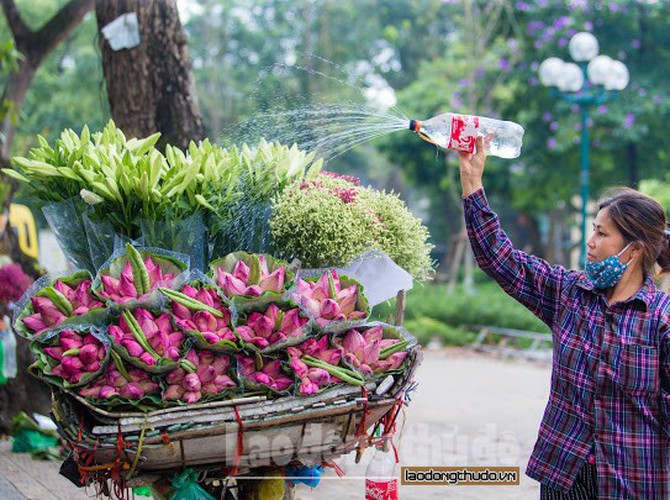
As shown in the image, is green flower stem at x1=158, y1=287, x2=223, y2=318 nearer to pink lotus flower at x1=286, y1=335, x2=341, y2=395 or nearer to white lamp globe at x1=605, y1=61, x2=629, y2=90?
pink lotus flower at x1=286, y1=335, x2=341, y2=395

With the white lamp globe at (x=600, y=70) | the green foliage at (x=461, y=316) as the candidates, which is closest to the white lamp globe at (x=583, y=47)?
the white lamp globe at (x=600, y=70)

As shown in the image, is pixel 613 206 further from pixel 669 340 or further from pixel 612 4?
pixel 612 4

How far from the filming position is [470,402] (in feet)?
30.3

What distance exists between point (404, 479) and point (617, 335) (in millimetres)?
1153

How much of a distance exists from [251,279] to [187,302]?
224mm

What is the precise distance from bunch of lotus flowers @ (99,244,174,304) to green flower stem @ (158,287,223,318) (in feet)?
0.20

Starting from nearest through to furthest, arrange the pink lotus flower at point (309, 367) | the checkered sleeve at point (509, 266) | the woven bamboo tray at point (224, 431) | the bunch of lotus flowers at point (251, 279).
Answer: the woven bamboo tray at point (224, 431) → the pink lotus flower at point (309, 367) → the bunch of lotus flowers at point (251, 279) → the checkered sleeve at point (509, 266)

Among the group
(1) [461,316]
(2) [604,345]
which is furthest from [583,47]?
(2) [604,345]

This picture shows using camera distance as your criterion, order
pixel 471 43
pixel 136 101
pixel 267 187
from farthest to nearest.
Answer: pixel 471 43, pixel 136 101, pixel 267 187

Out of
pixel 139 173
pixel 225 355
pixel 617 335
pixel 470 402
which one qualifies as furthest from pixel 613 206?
pixel 470 402

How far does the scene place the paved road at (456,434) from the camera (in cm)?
517

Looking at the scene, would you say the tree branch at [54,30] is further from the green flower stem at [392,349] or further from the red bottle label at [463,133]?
the green flower stem at [392,349]

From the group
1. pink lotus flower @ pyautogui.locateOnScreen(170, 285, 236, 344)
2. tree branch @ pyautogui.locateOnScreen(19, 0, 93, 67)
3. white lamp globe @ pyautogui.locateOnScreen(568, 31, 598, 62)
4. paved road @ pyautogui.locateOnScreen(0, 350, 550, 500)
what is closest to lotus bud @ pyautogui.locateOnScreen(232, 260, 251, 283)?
pink lotus flower @ pyautogui.locateOnScreen(170, 285, 236, 344)

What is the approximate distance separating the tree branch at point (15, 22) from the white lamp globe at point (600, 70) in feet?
22.9
